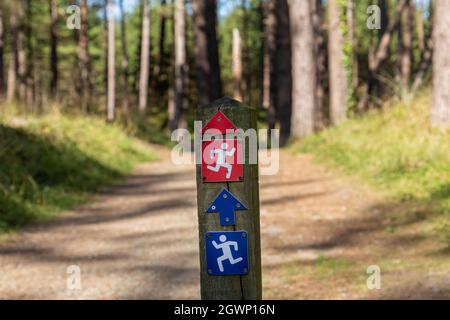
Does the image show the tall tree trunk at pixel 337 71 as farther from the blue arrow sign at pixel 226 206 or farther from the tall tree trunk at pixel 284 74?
the blue arrow sign at pixel 226 206

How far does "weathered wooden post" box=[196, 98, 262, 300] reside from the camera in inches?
132

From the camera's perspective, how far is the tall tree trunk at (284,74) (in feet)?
72.0

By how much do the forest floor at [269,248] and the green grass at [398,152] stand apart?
0.35 meters

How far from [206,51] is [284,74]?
9.02ft

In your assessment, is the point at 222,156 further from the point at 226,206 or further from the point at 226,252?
the point at 226,252

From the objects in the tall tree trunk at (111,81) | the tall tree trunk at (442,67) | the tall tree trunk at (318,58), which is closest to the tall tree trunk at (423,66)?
the tall tree trunk at (318,58)

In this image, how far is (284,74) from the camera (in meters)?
22.0

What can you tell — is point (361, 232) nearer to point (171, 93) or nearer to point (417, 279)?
point (417, 279)

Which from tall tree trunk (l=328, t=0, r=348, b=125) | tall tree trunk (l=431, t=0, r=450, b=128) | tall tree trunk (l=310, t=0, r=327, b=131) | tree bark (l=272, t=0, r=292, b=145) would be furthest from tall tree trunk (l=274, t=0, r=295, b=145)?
tall tree trunk (l=431, t=0, r=450, b=128)

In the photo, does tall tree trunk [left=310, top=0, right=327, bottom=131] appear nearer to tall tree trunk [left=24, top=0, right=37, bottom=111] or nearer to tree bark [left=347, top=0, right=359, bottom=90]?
tree bark [left=347, top=0, right=359, bottom=90]

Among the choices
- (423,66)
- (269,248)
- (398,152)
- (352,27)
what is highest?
(352,27)

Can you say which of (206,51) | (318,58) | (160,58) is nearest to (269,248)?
(206,51)

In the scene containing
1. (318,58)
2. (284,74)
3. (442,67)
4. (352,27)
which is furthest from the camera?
(352,27)
